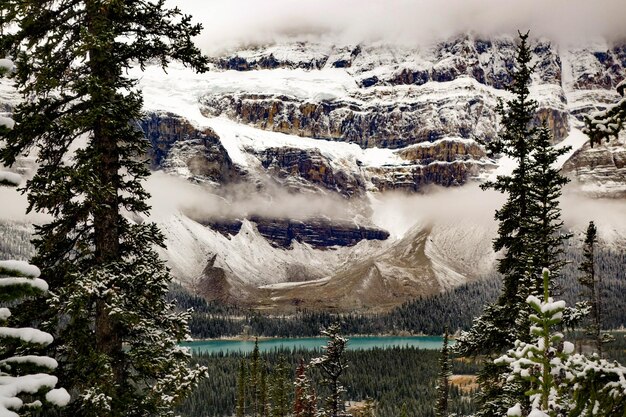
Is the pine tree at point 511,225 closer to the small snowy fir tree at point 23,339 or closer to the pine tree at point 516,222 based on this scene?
the pine tree at point 516,222

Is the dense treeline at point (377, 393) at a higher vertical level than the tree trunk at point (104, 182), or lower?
lower

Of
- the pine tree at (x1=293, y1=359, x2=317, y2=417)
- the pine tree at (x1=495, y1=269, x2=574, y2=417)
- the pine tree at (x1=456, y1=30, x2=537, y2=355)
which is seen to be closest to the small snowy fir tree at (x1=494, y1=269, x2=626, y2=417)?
the pine tree at (x1=495, y1=269, x2=574, y2=417)

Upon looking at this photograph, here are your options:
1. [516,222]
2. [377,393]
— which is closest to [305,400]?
[516,222]

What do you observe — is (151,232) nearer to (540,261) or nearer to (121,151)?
(121,151)

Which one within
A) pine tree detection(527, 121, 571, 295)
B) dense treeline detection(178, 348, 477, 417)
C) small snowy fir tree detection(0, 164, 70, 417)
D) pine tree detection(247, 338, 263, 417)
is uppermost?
pine tree detection(527, 121, 571, 295)

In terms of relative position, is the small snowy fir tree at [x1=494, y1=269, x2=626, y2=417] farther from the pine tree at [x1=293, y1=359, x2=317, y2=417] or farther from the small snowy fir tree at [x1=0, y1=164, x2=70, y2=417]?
the pine tree at [x1=293, y1=359, x2=317, y2=417]

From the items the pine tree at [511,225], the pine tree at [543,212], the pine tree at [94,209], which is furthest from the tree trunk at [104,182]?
the pine tree at [511,225]

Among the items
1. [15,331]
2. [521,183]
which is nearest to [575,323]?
[521,183]

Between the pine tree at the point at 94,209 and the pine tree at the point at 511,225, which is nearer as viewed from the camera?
the pine tree at the point at 94,209
